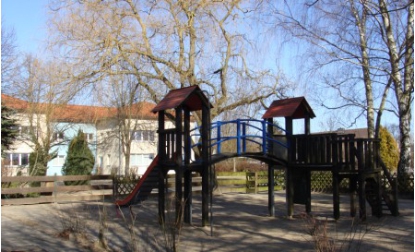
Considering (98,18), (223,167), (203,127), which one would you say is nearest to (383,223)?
(203,127)

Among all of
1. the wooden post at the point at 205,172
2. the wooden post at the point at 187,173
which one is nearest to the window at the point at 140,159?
the wooden post at the point at 187,173

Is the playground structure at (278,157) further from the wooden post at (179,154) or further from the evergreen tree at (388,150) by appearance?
the evergreen tree at (388,150)

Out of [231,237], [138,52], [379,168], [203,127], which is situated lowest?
[231,237]

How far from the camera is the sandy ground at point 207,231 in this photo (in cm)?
824

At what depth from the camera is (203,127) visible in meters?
11.7

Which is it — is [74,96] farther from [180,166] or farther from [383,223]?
[383,223]

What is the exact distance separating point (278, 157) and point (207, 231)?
3611mm

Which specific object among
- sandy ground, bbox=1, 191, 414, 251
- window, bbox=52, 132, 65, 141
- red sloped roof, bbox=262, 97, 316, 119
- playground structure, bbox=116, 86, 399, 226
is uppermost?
window, bbox=52, 132, 65, 141

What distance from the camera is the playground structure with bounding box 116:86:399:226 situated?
11.6 m

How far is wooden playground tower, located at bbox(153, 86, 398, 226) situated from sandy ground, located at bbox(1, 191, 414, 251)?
2.21 ft

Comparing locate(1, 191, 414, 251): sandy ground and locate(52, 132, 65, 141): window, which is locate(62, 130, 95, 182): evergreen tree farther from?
locate(1, 191, 414, 251): sandy ground

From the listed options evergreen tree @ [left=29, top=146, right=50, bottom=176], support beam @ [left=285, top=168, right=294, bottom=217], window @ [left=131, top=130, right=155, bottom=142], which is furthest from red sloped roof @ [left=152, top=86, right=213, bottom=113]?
window @ [left=131, top=130, right=155, bottom=142]

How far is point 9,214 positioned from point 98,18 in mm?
7479

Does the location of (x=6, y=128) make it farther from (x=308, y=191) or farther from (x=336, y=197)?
(x=336, y=197)
